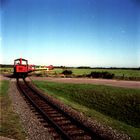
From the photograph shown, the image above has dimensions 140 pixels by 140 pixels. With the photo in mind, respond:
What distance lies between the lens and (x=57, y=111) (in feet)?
44.6

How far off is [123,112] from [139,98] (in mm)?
2811

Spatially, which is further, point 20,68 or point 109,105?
point 20,68

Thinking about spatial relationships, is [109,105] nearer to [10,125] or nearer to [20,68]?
[10,125]

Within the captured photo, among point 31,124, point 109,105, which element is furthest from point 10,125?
point 109,105

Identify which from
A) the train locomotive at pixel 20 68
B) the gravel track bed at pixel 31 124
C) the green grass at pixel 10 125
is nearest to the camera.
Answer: the gravel track bed at pixel 31 124

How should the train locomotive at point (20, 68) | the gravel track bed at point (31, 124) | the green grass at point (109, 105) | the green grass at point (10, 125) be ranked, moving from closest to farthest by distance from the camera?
the gravel track bed at point (31, 124)
the green grass at point (10, 125)
the green grass at point (109, 105)
the train locomotive at point (20, 68)

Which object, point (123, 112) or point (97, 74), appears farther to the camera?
point (97, 74)

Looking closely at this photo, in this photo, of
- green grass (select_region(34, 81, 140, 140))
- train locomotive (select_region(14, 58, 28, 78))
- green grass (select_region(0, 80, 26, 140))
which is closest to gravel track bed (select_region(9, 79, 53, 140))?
green grass (select_region(0, 80, 26, 140))

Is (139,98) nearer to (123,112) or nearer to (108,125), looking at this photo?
(123,112)

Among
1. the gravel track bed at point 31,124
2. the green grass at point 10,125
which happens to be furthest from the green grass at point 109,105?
the green grass at point 10,125

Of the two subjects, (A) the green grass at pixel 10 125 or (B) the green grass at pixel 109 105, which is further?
(B) the green grass at pixel 109 105

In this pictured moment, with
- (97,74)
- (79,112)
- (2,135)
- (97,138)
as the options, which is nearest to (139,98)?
(79,112)

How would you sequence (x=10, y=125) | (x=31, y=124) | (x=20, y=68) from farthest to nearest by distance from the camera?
(x=20, y=68) < (x=31, y=124) < (x=10, y=125)

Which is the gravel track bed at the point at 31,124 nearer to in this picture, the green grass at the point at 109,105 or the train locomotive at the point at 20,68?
the green grass at the point at 109,105
